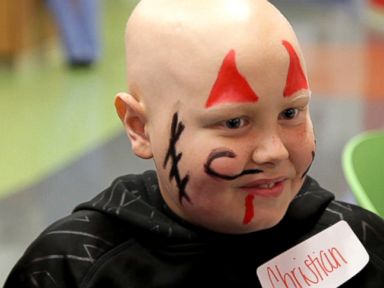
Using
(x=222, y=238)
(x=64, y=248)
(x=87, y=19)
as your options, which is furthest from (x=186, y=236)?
(x=87, y=19)

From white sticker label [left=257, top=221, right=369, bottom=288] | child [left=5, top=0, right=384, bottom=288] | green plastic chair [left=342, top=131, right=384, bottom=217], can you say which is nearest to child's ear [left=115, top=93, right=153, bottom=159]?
child [left=5, top=0, right=384, bottom=288]

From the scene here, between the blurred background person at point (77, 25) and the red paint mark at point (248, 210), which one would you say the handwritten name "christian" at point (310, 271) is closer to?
the red paint mark at point (248, 210)

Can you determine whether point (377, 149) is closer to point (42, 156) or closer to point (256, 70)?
point (256, 70)

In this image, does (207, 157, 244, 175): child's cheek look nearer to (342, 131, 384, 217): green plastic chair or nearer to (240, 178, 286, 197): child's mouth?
(240, 178, 286, 197): child's mouth

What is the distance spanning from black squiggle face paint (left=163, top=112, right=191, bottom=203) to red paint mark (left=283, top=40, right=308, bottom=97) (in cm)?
14

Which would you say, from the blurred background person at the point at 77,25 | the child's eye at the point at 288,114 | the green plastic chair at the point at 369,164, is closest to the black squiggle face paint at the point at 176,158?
the child's eye at the point at 288,114

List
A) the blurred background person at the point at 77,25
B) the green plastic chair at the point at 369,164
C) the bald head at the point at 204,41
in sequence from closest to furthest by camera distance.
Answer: the bald head at the point at 204,41
the green plastic chair at the point at 369,164
the blurred background person at the point at 77,25

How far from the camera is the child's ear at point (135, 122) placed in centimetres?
117

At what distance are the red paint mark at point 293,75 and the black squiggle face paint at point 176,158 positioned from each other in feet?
0.46

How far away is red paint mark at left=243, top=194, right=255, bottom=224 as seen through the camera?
1.13 m

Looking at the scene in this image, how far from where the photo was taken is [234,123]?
110 centimetres

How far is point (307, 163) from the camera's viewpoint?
1.15 m

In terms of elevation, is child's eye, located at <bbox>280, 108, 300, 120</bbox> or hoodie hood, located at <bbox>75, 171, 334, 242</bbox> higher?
child's eye, located at <bbox>280, 108, 300, 120</bbox>

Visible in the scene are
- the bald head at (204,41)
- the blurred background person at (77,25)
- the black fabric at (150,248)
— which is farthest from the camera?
the blurred background person at (77,25)
